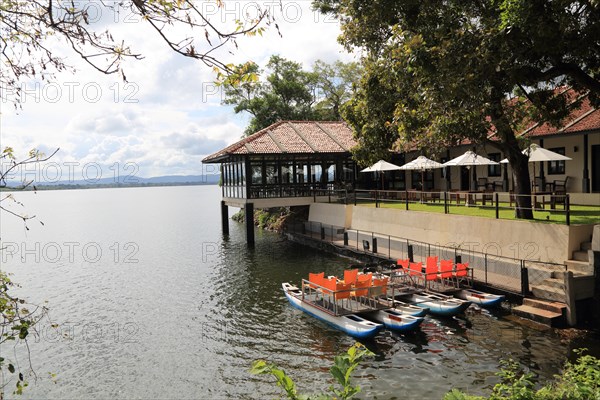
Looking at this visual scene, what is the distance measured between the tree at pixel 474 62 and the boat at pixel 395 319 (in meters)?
6.19

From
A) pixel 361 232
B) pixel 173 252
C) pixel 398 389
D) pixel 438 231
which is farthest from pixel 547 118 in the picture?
pixel 173 252

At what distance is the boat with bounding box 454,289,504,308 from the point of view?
15.2m

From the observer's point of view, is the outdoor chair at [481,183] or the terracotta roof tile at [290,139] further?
the terracotta roof tile at [290,139]

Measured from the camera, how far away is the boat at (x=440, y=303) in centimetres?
1506

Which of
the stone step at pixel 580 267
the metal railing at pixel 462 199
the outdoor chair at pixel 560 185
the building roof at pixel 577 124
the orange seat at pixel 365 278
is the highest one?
the building roof at pixel 577 124

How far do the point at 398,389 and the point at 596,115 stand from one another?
1879cm

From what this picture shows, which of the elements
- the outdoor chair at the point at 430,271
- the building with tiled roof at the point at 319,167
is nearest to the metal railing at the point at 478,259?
the outdoor chair at the point at 430,271

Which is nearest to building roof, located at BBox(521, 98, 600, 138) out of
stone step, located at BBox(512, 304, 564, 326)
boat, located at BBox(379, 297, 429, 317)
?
stone step, located at BBox(512, 304, 564, 326)

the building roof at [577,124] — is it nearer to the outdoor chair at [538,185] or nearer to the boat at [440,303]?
the outdoor chair at [538,185]

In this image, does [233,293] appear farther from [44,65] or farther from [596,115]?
[596,115]

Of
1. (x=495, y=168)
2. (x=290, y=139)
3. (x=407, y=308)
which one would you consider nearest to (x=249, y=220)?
(x=290, y=139)

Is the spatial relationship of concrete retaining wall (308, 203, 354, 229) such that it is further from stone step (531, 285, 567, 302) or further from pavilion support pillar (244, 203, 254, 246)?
stone step (531, 285, 567, 302)

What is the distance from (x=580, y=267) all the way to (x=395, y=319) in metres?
6.20

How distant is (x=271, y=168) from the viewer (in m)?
38.8
